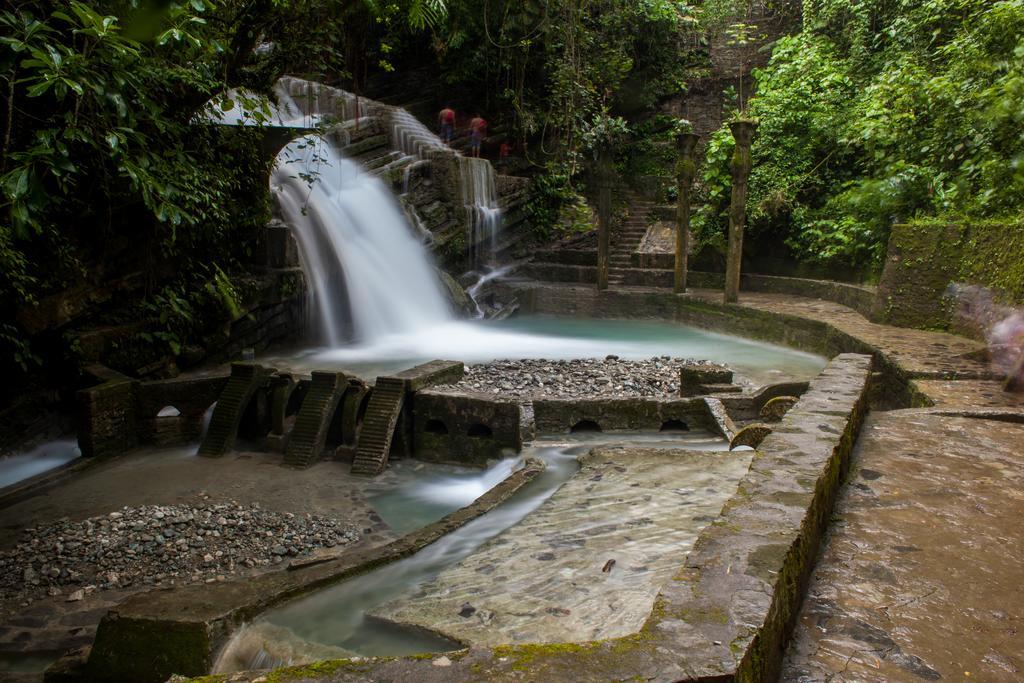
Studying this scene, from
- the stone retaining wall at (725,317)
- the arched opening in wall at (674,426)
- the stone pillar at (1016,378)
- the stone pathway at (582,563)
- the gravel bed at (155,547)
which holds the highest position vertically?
the stone pillar at (1016,378)

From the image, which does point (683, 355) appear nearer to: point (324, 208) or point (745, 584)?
point (324, 208)

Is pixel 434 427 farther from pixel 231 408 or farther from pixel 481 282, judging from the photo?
pixel 481 282

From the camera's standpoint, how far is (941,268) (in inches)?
369

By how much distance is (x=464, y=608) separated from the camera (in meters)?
3.70

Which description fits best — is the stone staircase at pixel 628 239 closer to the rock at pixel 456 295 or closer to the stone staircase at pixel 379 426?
the rock at pixel 456 295

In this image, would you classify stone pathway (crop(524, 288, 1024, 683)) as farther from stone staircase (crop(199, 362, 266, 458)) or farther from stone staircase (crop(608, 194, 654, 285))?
stone staircase (crop(608, 194, 654, 285))

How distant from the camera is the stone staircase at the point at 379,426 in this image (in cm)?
755

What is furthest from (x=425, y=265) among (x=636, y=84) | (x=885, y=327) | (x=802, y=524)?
(x=802, y=524)

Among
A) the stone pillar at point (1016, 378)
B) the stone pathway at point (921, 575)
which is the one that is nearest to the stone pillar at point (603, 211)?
the stone pillar at point (1016, 378)

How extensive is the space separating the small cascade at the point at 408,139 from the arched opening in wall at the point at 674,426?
1167 cm

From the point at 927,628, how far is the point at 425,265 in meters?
13.5

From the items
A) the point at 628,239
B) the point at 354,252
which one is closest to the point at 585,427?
the point at 354,252

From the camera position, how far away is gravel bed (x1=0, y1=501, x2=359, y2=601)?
518 cm

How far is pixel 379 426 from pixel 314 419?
2.41 feet
